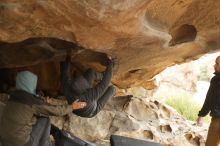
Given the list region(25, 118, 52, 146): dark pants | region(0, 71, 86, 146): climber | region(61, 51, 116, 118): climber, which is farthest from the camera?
region(61, 51, 116, 118): climber

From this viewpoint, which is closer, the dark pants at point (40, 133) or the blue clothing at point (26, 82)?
the blue clothing at point (26, 82)

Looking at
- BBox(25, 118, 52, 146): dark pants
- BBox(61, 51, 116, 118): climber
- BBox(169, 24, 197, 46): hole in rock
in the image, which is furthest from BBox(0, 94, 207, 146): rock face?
BBox(169, 24, 197, 46): hole in rock

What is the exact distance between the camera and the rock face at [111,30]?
407cm

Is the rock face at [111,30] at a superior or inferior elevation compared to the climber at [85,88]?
superior

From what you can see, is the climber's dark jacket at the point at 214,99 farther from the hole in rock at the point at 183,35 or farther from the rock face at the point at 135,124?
the rock face at the point at 135,124

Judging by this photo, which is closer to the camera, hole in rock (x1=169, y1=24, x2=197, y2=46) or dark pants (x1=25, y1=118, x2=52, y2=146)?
dark pants (x1=25, y1=118, x2=52, y2=146)

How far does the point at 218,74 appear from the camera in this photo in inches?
222

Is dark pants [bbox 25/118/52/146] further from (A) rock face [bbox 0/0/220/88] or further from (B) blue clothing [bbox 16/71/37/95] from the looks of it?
(A) rock face [bbox 0/0/220/88]

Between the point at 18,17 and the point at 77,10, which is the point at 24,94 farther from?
the point at 77,10

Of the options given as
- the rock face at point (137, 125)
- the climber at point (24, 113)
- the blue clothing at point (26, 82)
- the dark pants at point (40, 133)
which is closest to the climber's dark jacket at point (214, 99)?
the rock face at point (137, 125)

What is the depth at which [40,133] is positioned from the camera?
4.62 m

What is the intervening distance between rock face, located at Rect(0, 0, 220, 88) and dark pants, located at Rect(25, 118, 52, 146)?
3.59 feet

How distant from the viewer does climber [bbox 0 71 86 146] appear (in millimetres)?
4236

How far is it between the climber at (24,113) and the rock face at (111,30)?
647 mm
